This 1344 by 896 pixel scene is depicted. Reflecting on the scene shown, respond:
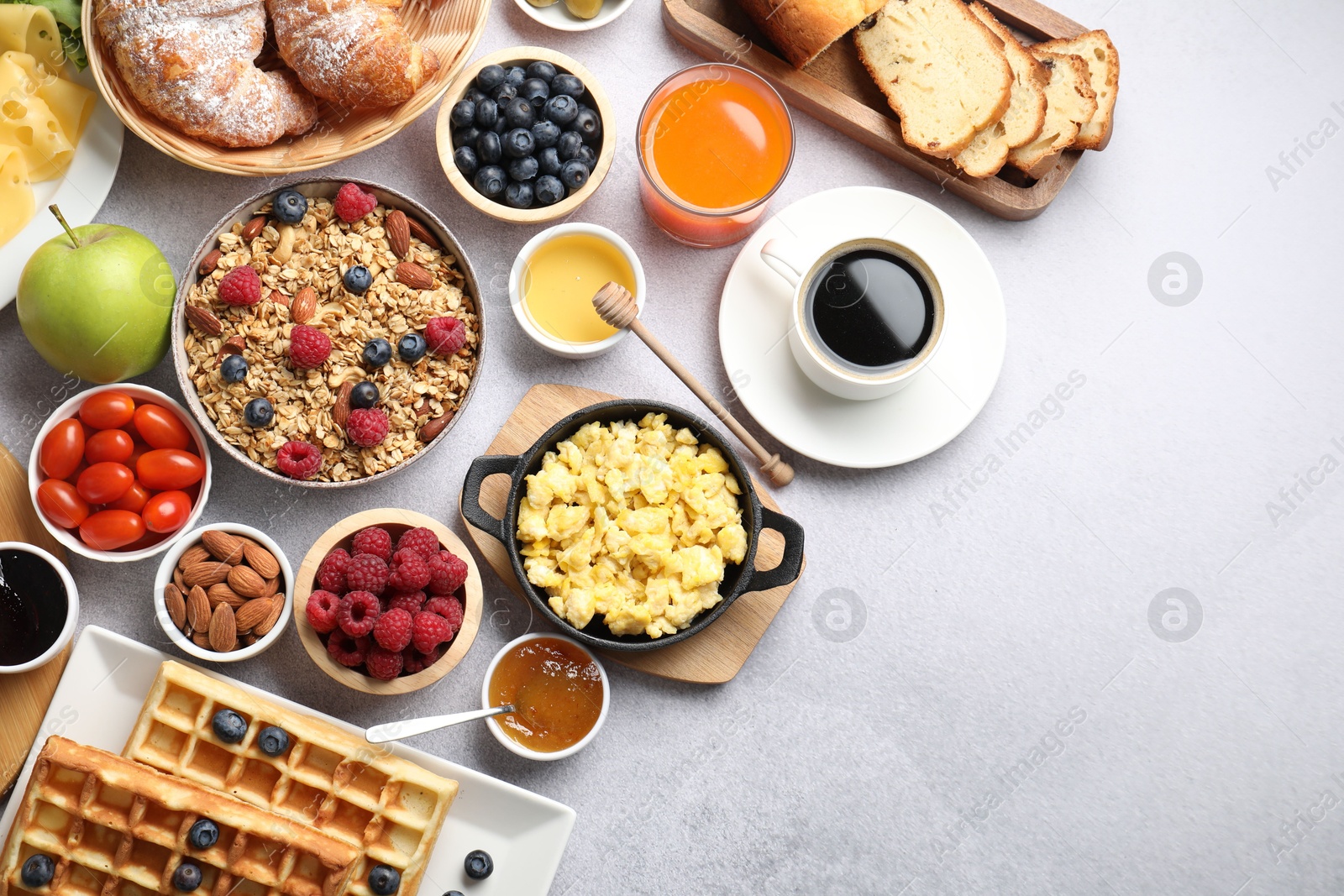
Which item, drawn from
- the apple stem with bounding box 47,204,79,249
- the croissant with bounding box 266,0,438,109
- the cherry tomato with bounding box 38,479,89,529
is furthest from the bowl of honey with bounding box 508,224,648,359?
the cherry tomato with bounding box 38,479,89,529

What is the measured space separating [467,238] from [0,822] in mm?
1537

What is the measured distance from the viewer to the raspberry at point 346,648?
1.74 metres

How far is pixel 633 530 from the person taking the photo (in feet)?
5.82

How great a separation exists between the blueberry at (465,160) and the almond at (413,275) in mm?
244

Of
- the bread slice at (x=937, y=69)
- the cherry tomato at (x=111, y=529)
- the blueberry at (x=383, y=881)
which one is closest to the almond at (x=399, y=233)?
the cherry tomato at (x=111, y=529)

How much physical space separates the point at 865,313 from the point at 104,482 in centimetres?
157

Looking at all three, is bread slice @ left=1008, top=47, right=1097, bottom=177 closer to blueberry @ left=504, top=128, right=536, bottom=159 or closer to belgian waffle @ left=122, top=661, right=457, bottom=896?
blueberry @ left=504, top=128, right=536, bottom=159

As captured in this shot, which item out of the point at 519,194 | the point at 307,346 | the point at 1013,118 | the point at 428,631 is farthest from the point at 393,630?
the point at 1013,118

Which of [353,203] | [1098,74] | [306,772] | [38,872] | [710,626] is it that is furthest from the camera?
[1098,74]

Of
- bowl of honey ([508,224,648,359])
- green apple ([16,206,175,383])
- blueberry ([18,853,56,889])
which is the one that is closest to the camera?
blueberry ([18,853,56,889])

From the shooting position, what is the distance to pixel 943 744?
2.04m

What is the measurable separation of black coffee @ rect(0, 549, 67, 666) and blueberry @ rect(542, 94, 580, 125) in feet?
4.50

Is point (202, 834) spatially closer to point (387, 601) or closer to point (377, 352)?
point (387, 601)

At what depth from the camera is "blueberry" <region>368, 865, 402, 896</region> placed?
1.69 meters
